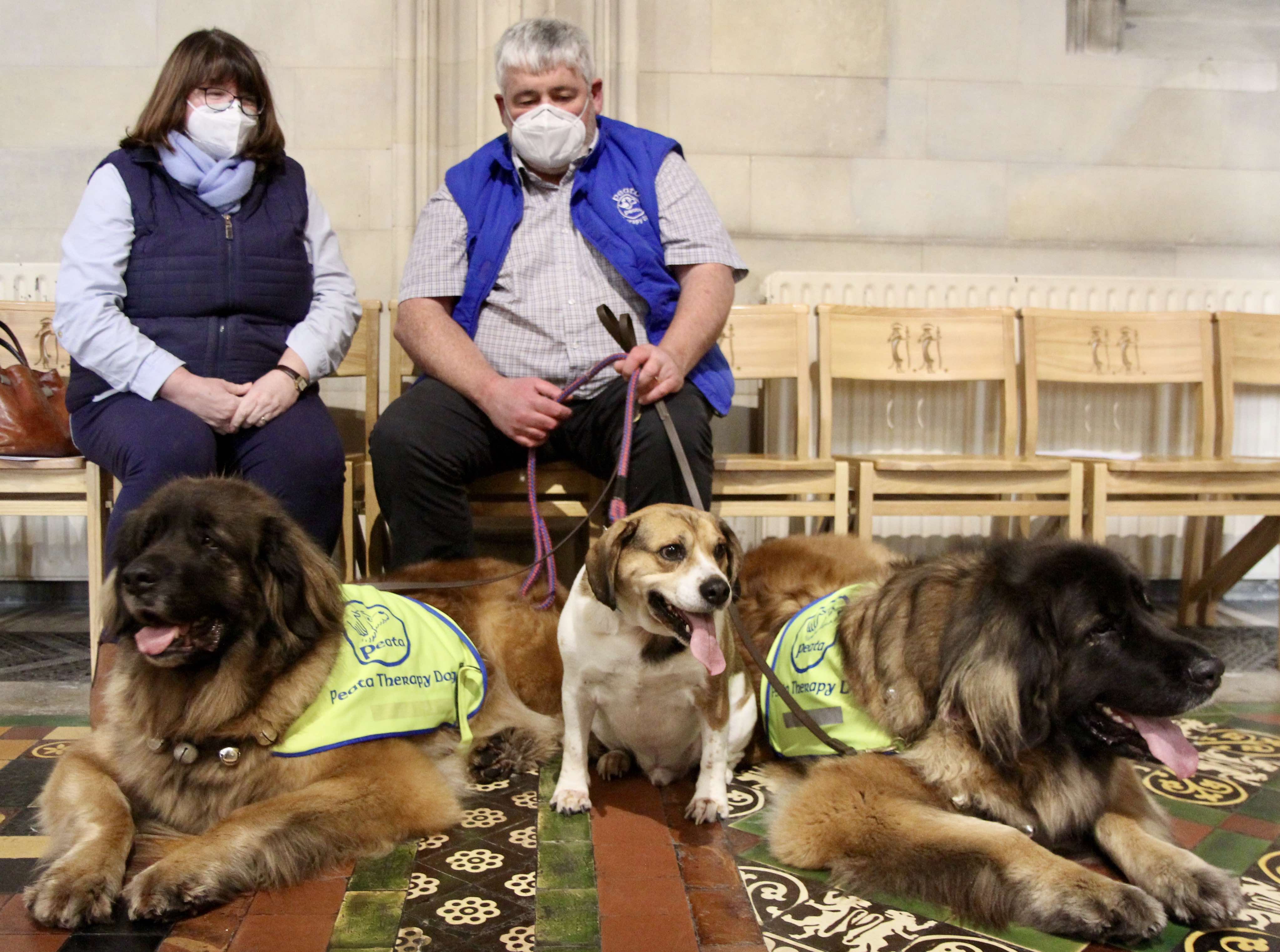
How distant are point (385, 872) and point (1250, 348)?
4227 millimetres

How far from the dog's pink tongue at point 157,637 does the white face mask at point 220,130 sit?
159 centimetres

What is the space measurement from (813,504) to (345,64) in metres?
2.97

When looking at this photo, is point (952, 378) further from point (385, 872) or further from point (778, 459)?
point (385, 872)

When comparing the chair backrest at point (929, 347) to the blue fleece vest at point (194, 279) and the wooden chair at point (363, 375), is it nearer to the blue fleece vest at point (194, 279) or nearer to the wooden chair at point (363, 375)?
the wooden chair at point (363, 375)

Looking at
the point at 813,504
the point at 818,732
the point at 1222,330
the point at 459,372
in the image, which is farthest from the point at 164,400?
the point at 1222,330

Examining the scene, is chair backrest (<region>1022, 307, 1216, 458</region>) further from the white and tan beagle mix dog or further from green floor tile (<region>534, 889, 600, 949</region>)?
green floor tile (<region>534, 889, 600, 949</region>)

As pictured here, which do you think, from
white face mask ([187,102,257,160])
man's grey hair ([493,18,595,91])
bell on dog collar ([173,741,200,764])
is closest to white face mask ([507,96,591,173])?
man's grey hair ([493,18,595,91])

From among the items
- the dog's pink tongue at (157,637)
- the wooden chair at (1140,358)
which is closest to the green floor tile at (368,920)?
the dog's pink tongue at (157,637)

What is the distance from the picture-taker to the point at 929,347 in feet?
14.5

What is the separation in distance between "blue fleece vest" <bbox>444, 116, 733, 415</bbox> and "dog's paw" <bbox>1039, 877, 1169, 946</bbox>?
1.83m

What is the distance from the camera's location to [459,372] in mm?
3133

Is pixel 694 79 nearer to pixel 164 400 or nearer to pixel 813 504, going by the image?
pixel 813 504

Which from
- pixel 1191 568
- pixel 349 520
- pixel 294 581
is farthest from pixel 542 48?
pixel 1191 568

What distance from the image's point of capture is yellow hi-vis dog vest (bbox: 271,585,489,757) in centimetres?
216
